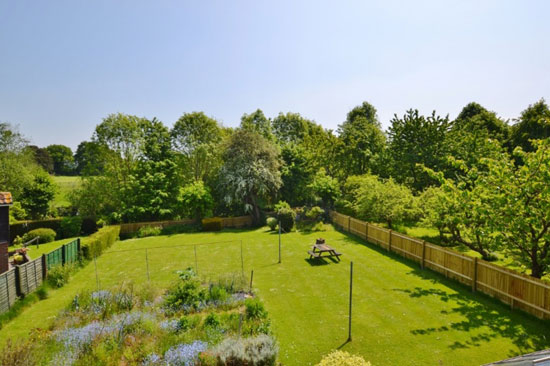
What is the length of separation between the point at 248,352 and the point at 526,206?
33.2 feet

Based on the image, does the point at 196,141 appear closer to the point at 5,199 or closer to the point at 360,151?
the point at 360,151

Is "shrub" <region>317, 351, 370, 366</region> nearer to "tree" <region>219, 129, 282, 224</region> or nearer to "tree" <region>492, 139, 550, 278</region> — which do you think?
"tree" <region>492, 139, 550, 278</region>

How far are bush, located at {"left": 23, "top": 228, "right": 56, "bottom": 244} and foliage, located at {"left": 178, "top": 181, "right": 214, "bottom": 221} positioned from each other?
11.1m

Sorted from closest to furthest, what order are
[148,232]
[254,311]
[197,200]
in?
[254,311] → [148,232] → [197,200]

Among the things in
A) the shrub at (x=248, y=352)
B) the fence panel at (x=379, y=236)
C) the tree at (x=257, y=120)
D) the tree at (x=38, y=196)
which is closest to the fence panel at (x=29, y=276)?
the shrub at (x=248, y=352)

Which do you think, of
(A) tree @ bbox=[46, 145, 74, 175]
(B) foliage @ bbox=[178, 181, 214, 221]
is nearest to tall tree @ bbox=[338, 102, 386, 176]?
(B) foliage @ bbox=[178, 181, 214, 221]

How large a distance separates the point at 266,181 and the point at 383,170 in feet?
41.7

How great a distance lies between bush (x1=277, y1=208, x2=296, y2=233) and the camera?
78.4 ft

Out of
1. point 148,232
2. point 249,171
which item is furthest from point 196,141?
point 148,232

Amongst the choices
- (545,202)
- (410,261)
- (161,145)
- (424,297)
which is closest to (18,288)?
(424,297)

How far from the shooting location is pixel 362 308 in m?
9.92

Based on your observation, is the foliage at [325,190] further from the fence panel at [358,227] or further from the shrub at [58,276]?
the shrub at [58,276]

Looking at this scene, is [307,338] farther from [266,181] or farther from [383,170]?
[383,170]

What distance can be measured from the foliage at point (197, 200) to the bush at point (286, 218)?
8.06 meters
